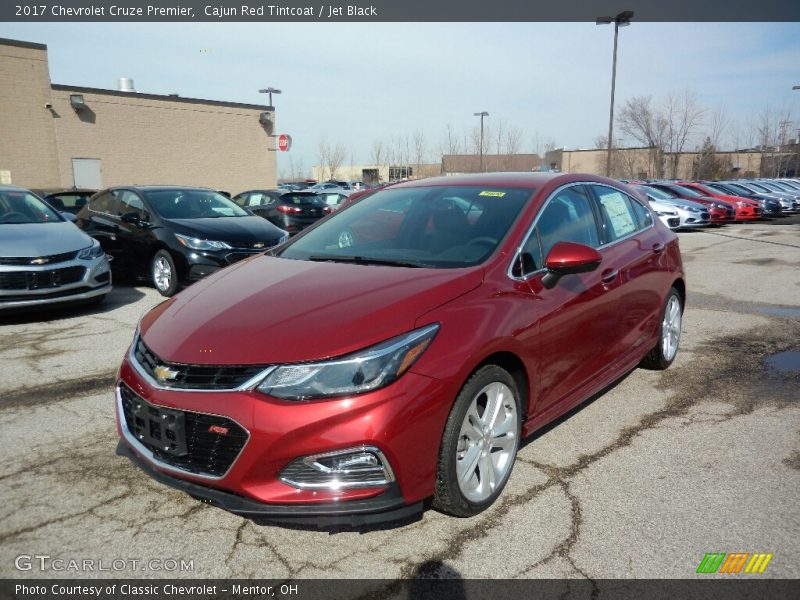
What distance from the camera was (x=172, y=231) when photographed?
337 inches

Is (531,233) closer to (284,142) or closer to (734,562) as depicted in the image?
(734,562)

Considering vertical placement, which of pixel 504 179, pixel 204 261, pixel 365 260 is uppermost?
pixel 504 179

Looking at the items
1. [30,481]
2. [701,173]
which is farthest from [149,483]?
[701,173]

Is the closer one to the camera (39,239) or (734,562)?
(734,562)

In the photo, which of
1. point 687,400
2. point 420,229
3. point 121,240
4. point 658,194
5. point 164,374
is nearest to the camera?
point 164,374

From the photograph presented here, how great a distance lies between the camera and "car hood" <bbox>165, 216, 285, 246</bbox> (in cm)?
849

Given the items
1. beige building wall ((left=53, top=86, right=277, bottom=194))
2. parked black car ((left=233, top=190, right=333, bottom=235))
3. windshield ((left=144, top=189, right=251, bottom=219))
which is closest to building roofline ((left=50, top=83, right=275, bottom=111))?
beige building wall ((left=53, top=86, right=277, bottom=194))

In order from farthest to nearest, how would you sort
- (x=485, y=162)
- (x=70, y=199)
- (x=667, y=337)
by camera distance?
(x=485, y=162) → (x=70, y=199) → (x=667, y=337)

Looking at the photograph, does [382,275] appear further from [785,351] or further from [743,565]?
[785,351]

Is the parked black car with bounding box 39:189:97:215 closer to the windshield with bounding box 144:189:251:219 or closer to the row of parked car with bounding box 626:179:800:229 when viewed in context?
the windshield with bounding box 144:189:251:219

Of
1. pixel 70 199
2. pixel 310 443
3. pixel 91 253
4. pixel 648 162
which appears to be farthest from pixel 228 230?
pixel 648 162

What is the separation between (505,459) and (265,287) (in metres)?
1.55

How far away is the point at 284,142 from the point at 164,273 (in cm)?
2754

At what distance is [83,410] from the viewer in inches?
172
